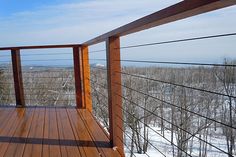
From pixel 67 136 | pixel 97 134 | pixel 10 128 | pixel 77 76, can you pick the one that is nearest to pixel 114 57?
pixel 97 134

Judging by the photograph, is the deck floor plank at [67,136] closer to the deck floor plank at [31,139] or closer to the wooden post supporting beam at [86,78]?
the deck floor plank at [31,139]

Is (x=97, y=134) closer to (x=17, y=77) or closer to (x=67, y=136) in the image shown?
(x=67, y=136)

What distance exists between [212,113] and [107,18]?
5.27m

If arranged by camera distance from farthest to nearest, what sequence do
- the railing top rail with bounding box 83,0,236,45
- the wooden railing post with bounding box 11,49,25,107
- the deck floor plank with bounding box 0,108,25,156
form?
the wooden railing post with bounding box 11,49,25,107, the deck floor plank with bounding box 0,108,25,156, the railing top rail with bounding box 83,0,236,45

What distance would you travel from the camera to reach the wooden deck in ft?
7.41

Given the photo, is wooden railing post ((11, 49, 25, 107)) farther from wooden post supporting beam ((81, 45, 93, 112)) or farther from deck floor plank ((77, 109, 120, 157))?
deck floor plank ((77, 109, 120, 157))

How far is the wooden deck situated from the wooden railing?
22cm

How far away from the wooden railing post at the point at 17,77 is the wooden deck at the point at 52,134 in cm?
33

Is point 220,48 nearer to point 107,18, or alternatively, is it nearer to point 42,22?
point 107,18

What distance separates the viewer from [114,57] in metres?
2.26

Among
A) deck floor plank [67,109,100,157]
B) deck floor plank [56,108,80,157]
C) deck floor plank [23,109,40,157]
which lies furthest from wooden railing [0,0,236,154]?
deck floor plank [23,109,40,157]

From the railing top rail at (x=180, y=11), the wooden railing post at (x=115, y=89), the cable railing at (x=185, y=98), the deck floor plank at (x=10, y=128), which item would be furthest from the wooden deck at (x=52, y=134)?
the railing top rail at (x=180, y=11)

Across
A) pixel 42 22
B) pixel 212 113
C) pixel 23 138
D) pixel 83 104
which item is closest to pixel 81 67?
pixel 83 104

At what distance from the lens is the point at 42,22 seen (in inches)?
400
